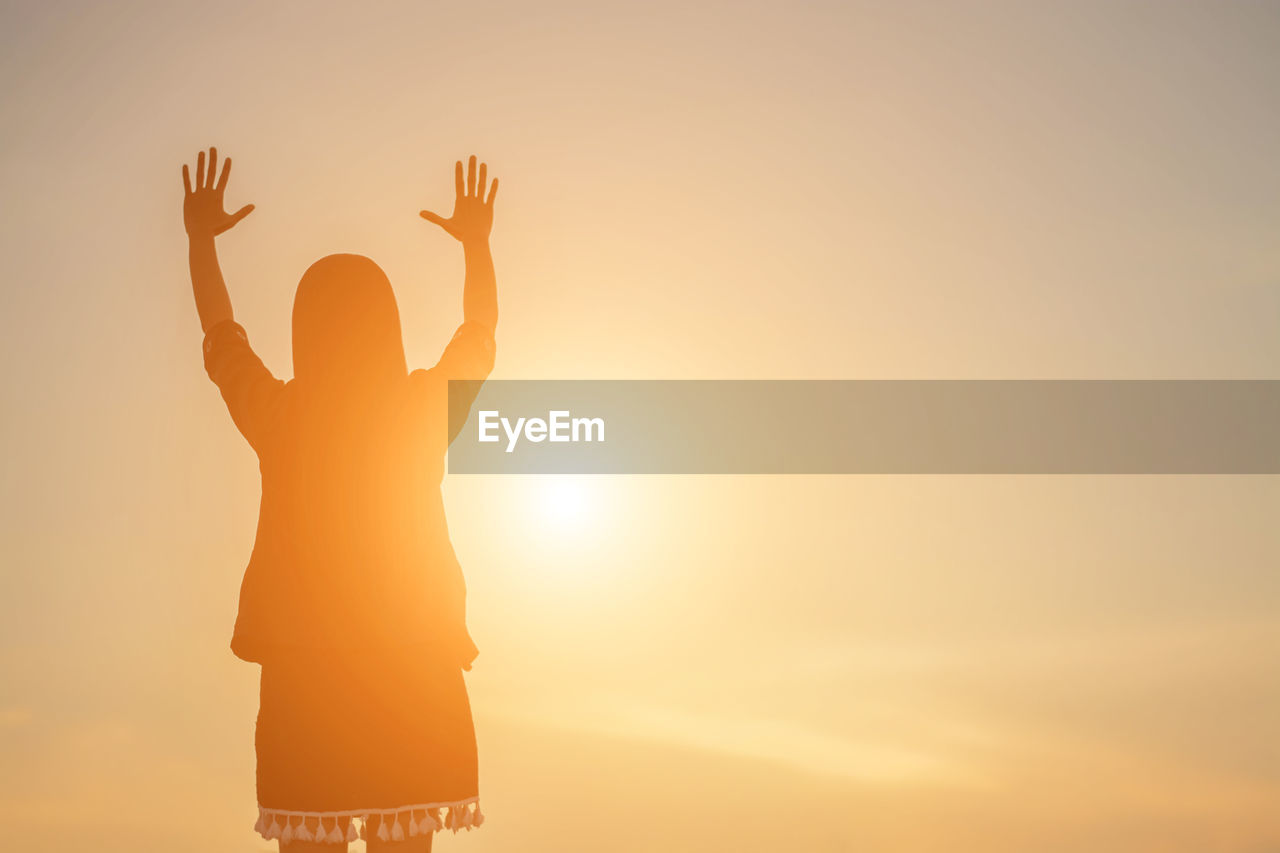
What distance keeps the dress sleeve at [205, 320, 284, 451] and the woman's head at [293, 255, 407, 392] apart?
205 mm

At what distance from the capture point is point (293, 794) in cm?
601

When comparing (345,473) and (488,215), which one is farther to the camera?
(488,215)

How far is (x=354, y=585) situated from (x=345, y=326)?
1193 mm

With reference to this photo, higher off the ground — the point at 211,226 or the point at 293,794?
the point at 211,226

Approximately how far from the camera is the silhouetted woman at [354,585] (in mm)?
6039

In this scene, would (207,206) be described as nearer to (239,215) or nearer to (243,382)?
(239,215)

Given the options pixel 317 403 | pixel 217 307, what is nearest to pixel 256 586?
pixel 317 403

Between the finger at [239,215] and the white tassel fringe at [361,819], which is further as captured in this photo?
the finger at [239,215]

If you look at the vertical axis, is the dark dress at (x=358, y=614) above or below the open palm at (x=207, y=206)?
below

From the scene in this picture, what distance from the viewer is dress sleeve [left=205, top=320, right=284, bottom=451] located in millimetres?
6359

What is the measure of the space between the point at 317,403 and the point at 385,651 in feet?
3.91

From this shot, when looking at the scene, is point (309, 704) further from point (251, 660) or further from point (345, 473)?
point (345, 473)

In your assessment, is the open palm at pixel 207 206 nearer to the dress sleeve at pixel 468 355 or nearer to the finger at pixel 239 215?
the finger at pixel 239 215

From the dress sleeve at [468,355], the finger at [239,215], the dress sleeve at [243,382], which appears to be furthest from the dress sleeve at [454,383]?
the finger at [239,215]
